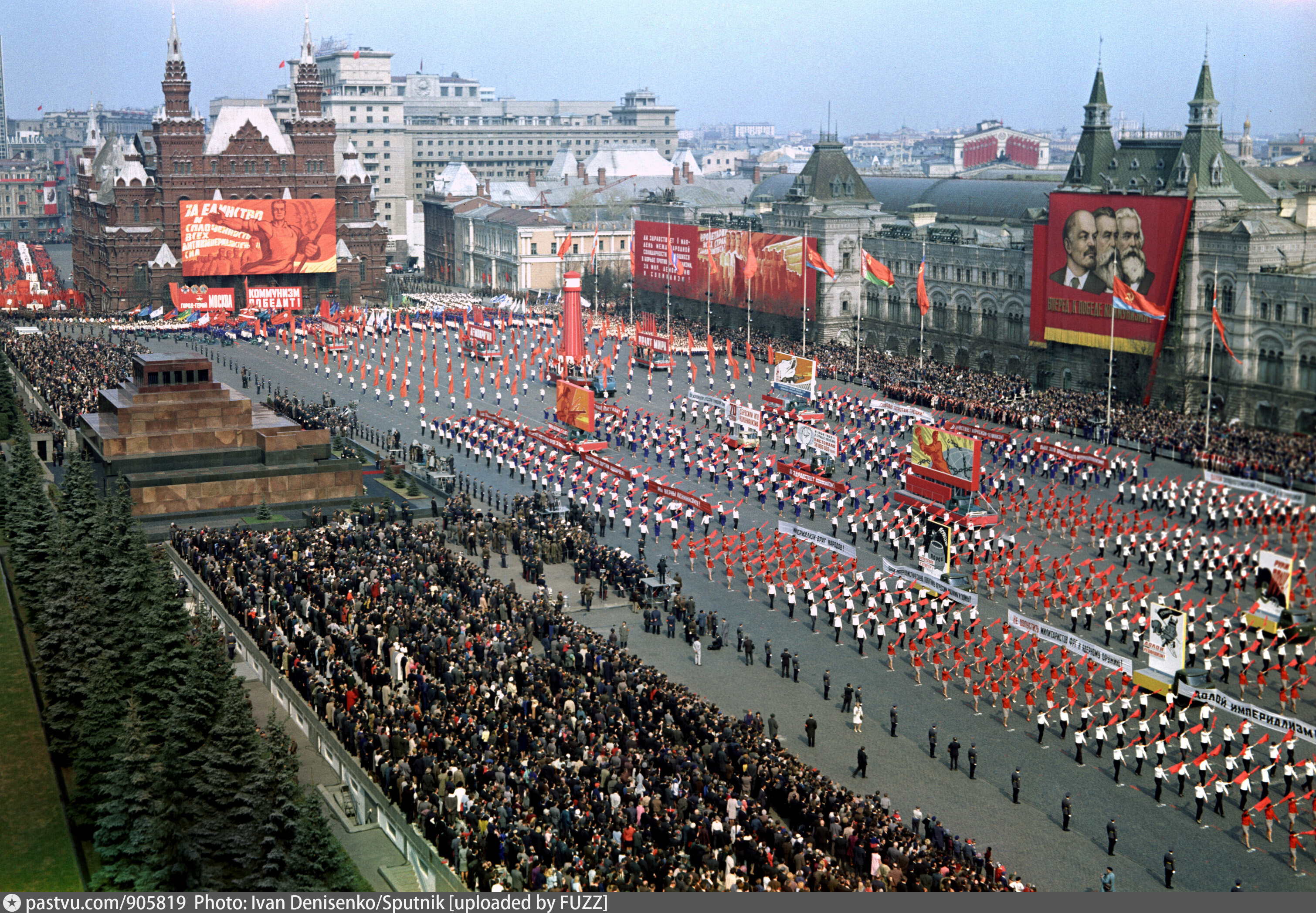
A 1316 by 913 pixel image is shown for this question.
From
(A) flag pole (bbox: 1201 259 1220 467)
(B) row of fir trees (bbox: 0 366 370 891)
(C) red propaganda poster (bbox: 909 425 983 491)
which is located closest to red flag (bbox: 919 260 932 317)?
(A) flag pole (bbox: 1201 259 1220 467)

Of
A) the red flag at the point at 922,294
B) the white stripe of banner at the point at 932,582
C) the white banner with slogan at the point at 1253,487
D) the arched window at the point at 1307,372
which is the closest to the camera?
the white banner with slogan at the point at 1253,487

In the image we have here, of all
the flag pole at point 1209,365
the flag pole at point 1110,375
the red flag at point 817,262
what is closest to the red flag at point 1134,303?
the flag pole at point 1110,375

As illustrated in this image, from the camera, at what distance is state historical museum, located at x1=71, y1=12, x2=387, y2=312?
115688mm

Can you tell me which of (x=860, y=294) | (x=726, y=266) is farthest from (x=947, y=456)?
(x=726, y=266)

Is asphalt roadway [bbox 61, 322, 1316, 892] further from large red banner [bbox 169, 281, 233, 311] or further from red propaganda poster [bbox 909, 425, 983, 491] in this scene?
large red banner [bbox 169, 281, 233, 311]

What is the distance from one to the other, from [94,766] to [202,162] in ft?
321

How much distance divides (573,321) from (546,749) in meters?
53.6

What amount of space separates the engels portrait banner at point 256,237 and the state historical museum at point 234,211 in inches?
3.0

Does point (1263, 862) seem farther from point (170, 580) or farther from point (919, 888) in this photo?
point (170, 580)

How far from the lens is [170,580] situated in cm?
3272

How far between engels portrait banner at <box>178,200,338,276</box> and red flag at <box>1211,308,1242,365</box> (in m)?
76.0

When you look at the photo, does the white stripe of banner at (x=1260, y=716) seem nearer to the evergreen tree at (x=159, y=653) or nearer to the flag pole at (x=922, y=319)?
the evergreen tree at (x=159, y=653)

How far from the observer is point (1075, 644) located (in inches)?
1307

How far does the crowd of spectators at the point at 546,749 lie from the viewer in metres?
24.8
